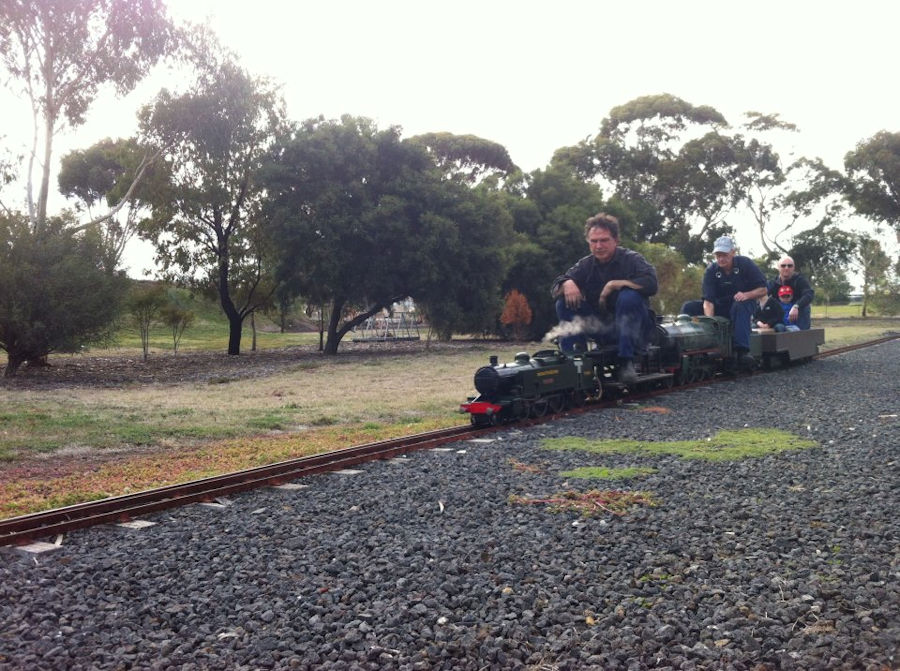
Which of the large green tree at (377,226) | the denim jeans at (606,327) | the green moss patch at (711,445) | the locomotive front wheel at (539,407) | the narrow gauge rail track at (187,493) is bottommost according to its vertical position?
the narrow gauge rail track at (187,493)

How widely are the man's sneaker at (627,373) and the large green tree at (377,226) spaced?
18.5m

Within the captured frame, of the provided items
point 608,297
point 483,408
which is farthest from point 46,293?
point 608,297

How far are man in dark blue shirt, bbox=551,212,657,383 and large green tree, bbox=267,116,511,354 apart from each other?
60.1ft

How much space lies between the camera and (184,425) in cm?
1204

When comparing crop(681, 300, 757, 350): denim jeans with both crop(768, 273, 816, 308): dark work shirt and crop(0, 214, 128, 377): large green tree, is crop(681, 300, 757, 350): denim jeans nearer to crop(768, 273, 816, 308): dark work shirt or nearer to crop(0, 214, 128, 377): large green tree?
crop(768, 273, 816, 308): dark work shirt

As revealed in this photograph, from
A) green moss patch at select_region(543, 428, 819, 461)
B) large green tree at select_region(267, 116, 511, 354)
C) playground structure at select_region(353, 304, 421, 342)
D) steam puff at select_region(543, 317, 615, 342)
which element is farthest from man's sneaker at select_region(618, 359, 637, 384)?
playground structure at select_region(353, 304, 421, 342)

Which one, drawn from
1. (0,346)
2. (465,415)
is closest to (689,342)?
(465,415)

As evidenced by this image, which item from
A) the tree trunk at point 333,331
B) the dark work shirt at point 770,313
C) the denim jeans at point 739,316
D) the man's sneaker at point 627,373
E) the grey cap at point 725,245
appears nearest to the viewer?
the man's sneaker at point 627,373

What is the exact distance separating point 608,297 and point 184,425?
6.67 metres

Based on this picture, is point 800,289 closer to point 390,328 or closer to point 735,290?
point 735,290

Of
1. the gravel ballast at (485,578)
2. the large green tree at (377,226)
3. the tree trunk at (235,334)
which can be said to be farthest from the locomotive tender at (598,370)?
the tree trunk at (235,334)

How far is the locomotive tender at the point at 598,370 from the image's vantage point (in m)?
10.7

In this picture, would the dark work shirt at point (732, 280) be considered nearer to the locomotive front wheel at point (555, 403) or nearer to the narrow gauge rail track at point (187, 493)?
the locomotive front wheel at point (555, 403)

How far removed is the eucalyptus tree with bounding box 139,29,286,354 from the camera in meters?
29.5
